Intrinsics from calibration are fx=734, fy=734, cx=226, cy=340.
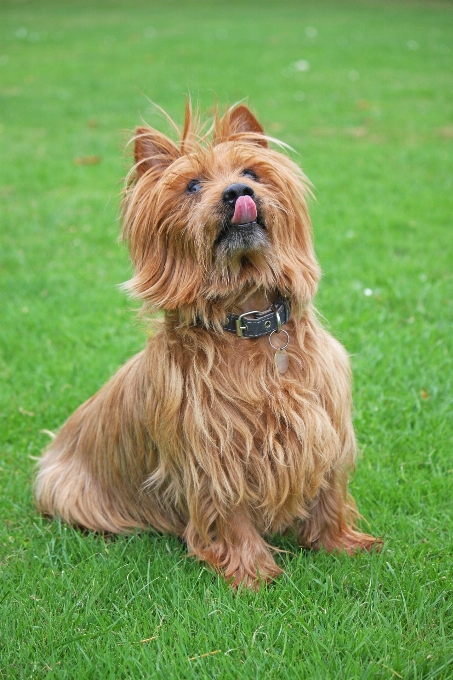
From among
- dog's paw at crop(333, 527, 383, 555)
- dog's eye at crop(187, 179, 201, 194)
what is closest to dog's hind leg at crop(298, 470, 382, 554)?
dog's paw at crop(333, 527, 383, 555)

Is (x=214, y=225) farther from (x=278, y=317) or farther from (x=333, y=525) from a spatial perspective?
(x=333, y=525)

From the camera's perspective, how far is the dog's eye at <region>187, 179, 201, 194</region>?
2.75m

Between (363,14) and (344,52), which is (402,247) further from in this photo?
(363,14)

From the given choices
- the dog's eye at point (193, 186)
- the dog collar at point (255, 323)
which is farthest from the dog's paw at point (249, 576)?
the dog's eye at point (193, 186)

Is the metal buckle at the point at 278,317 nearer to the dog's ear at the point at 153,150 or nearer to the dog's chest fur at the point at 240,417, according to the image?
the dog's chest fur at the point at 240,417

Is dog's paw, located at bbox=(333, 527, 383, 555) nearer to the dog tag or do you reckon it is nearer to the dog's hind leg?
→ the dog's hind leg

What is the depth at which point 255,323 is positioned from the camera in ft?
9.07

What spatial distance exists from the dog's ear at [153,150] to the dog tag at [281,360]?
Answer: 0.84m

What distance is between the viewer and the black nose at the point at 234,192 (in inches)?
102

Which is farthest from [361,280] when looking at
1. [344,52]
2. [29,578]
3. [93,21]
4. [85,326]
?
[93,21]

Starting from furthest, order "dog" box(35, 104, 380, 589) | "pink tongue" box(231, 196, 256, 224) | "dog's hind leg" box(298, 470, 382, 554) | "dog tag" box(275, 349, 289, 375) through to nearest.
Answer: "dog's hind leg" box(298, 470, 382, 554) < "dog tag" box(275, 349, 289, 375) < "dog" box(35, 104, 380, 589) < "pink tongue" box(231, 196, 256, 224)

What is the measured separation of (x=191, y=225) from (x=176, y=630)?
1474 millimetres

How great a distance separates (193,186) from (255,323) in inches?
22.2

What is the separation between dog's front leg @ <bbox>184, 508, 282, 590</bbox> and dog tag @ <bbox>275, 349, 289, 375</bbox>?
590 mm
